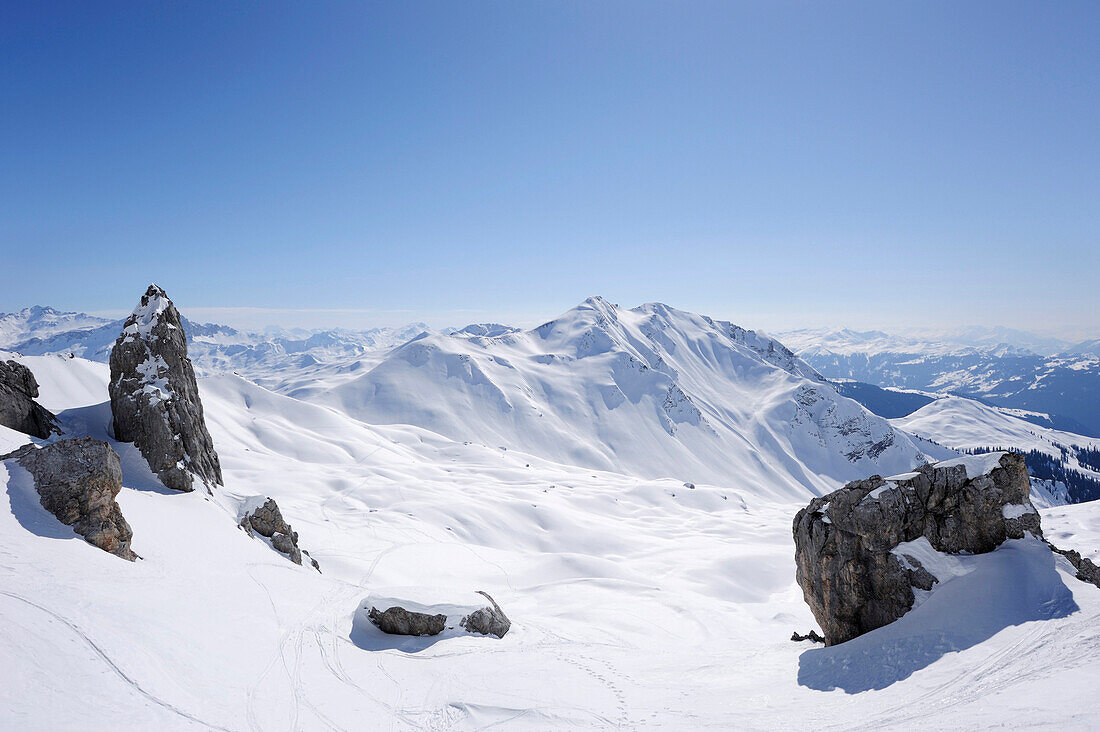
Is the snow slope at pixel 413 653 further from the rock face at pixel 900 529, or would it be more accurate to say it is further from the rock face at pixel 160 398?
the rock face at pixel 160 398

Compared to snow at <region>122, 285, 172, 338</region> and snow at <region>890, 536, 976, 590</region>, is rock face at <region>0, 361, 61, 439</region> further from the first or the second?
snow at <region>890, 536, 976, 590</region>

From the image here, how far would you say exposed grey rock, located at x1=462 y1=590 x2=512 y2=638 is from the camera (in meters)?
25.6

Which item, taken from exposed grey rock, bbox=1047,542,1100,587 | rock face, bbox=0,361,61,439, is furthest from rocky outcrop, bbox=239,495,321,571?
exposed grey rock, bbox=1047,542,1100,587

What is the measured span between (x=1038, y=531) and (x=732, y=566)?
4421cm

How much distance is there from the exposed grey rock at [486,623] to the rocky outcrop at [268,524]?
14547 mm

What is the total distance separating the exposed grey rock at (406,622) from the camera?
80.7 feet

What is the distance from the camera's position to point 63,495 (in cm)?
2042

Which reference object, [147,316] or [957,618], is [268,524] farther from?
[957,618]

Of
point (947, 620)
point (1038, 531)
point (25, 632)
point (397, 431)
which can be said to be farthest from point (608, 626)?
point (397, 431)

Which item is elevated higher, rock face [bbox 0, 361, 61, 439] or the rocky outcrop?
rock face [bbox 0, 361, 61, 439]

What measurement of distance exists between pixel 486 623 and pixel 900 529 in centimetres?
2064

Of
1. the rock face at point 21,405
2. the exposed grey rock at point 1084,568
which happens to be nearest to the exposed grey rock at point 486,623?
the exposed grey rock at point 1084,568

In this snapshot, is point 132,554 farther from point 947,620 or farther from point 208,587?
point 947,620

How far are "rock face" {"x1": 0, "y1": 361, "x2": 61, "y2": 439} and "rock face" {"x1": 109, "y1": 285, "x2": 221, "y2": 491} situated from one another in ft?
11.6
